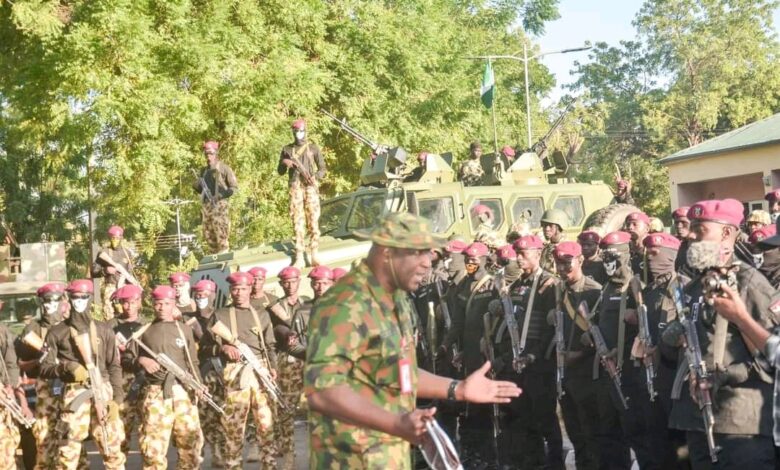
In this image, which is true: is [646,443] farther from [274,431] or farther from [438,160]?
[438,160]

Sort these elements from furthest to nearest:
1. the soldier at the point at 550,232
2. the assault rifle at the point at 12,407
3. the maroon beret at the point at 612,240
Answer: the soldier at the point at 550,232, the assault rifle at the point at 12,407, the maroon beret at the point at 612,240

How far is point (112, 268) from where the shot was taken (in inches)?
548

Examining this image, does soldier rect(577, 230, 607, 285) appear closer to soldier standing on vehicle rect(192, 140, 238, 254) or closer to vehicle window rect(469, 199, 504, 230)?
vehicle window rect(469, 199, 504, 230)

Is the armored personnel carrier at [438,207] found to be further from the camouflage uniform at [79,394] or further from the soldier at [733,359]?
the soldier at [733,359]

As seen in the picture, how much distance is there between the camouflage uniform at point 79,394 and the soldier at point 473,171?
7.18m

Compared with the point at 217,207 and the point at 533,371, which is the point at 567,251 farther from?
A: the point at 217,207

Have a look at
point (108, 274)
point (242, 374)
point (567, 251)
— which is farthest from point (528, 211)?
point (567, 251)

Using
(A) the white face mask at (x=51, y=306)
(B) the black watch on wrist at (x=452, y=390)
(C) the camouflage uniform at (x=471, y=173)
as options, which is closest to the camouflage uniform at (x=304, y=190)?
(C) the camouflage uniform at (x=471, y=173)

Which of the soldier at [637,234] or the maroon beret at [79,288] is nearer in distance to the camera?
the maroon beret at [79,288]

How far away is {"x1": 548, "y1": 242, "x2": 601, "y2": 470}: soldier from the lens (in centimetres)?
833

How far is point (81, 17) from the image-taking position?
1744cm

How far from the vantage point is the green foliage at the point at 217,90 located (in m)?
17.2

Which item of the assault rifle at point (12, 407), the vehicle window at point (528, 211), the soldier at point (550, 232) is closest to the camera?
the assault rifle at point (12, 407)

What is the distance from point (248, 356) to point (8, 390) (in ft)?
6.50
